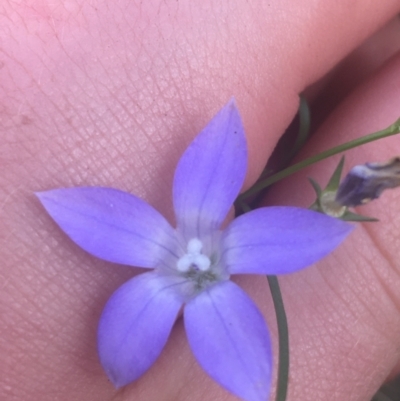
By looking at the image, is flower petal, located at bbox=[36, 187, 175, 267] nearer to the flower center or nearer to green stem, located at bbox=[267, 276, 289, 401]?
the flower center

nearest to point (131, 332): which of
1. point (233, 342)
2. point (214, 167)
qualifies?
point (233, 342)

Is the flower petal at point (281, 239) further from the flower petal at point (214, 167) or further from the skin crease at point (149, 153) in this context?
the skin crease at point (149, 153)

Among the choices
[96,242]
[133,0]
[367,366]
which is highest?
[133,0]

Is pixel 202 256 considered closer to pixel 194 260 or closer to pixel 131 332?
pixel 194 260

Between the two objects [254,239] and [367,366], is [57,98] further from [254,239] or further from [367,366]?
[367,366]

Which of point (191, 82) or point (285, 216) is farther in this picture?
point (191, 82)

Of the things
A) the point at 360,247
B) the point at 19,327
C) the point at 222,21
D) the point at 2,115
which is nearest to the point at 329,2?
the point at 222,21

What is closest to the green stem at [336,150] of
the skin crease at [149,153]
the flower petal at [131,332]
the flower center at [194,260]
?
the skin crease at [149,153]
